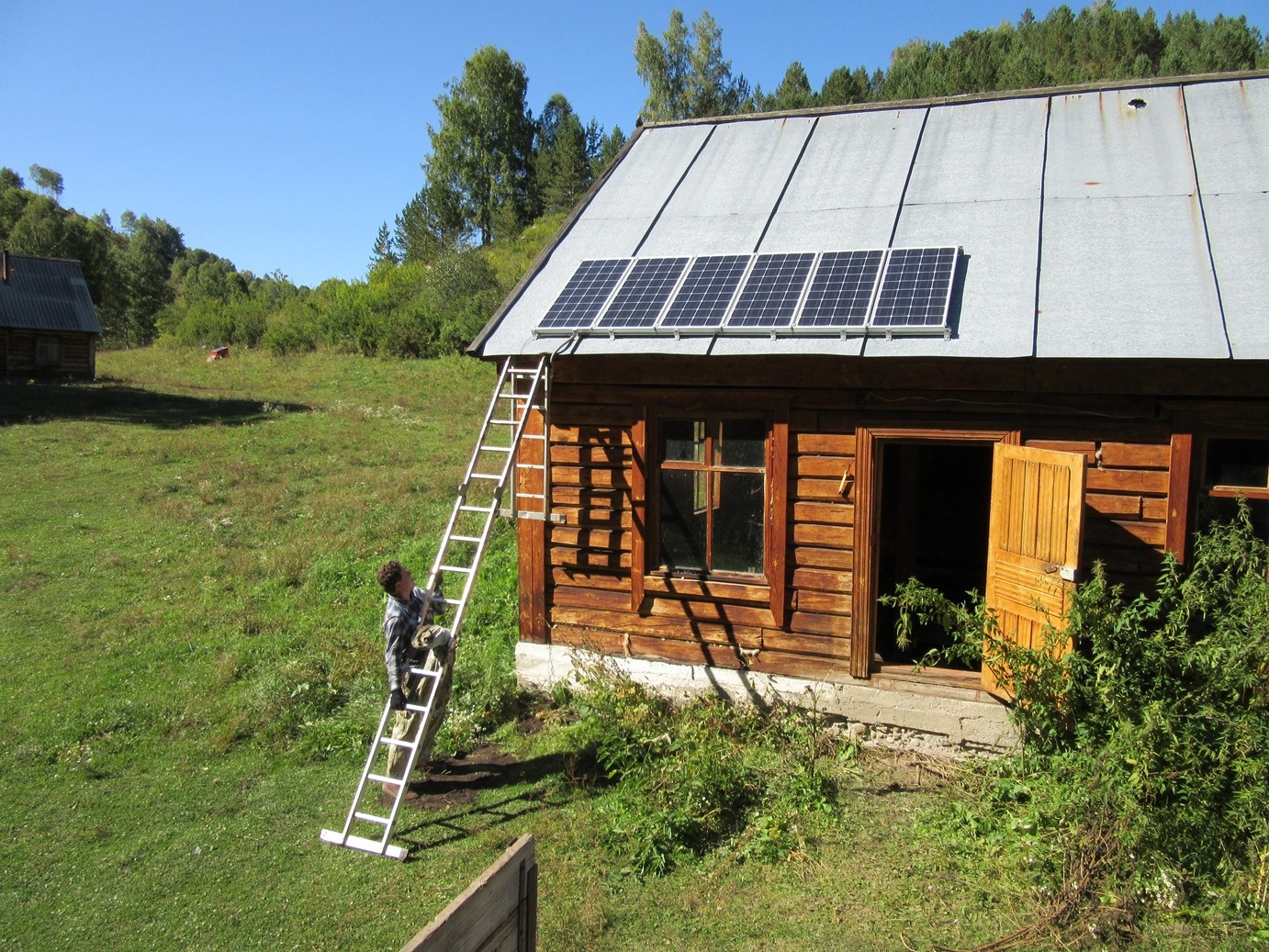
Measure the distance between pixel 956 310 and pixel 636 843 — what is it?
16.3 feet

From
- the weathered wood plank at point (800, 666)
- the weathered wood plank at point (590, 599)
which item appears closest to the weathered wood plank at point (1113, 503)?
the weathered wood plank at point (800, 666)

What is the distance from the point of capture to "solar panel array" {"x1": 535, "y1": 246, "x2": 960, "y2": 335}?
7621mm

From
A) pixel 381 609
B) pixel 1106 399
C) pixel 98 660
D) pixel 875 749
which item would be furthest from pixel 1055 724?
pixel 98 660

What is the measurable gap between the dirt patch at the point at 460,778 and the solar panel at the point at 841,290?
15.5 feet

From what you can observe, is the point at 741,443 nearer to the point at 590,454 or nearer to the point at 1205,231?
the point at 590,454

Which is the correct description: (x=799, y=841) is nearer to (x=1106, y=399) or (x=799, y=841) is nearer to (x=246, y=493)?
(x=1106, y=399)

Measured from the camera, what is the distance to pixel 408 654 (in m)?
7.37

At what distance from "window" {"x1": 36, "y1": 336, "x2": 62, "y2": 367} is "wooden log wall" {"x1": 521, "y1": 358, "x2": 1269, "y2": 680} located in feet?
116

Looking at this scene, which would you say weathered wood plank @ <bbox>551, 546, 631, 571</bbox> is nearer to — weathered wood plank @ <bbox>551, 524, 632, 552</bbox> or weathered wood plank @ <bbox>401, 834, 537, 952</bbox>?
weathered wood plank @ <bbox>551, 524, 632, 552</bbox>

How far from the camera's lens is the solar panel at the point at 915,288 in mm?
7418

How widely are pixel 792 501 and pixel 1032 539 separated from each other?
6.78 feet

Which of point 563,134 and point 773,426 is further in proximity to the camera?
point 563,134

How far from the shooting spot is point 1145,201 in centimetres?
828

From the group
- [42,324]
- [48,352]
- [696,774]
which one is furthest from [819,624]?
[48,352]
